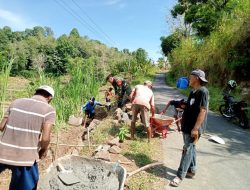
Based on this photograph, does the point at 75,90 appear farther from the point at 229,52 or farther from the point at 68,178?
the point at 229,52

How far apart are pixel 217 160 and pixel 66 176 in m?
3.82

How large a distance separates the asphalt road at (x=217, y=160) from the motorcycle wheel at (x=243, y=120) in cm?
33

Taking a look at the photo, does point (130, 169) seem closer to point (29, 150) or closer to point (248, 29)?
point (29, 150)

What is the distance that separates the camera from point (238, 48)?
17.4 metres

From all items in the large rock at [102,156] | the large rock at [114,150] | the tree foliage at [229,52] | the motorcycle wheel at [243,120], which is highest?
the tree foliage at [229,52]

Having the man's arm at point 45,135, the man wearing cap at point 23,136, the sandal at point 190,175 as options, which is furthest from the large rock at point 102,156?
the man wearing cap at point 23,136

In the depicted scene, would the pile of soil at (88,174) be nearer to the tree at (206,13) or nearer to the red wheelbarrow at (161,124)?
the red wheelbarrow at (161,124)

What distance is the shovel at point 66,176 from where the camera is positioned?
452 centimetres

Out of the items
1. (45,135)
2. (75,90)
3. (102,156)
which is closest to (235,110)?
(75,90)

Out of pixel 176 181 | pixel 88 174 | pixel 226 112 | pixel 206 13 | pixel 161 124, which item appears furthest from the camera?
pixel 206 13

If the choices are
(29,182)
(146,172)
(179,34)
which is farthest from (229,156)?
(179,34)

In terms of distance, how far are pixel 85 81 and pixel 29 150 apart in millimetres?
7564

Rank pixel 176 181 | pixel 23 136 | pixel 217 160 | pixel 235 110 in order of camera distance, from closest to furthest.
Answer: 1. pixel 23 136
2. pixel 176 181
3. pixel 217 160
4. pixel 235 110

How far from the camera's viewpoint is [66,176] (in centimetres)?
461
